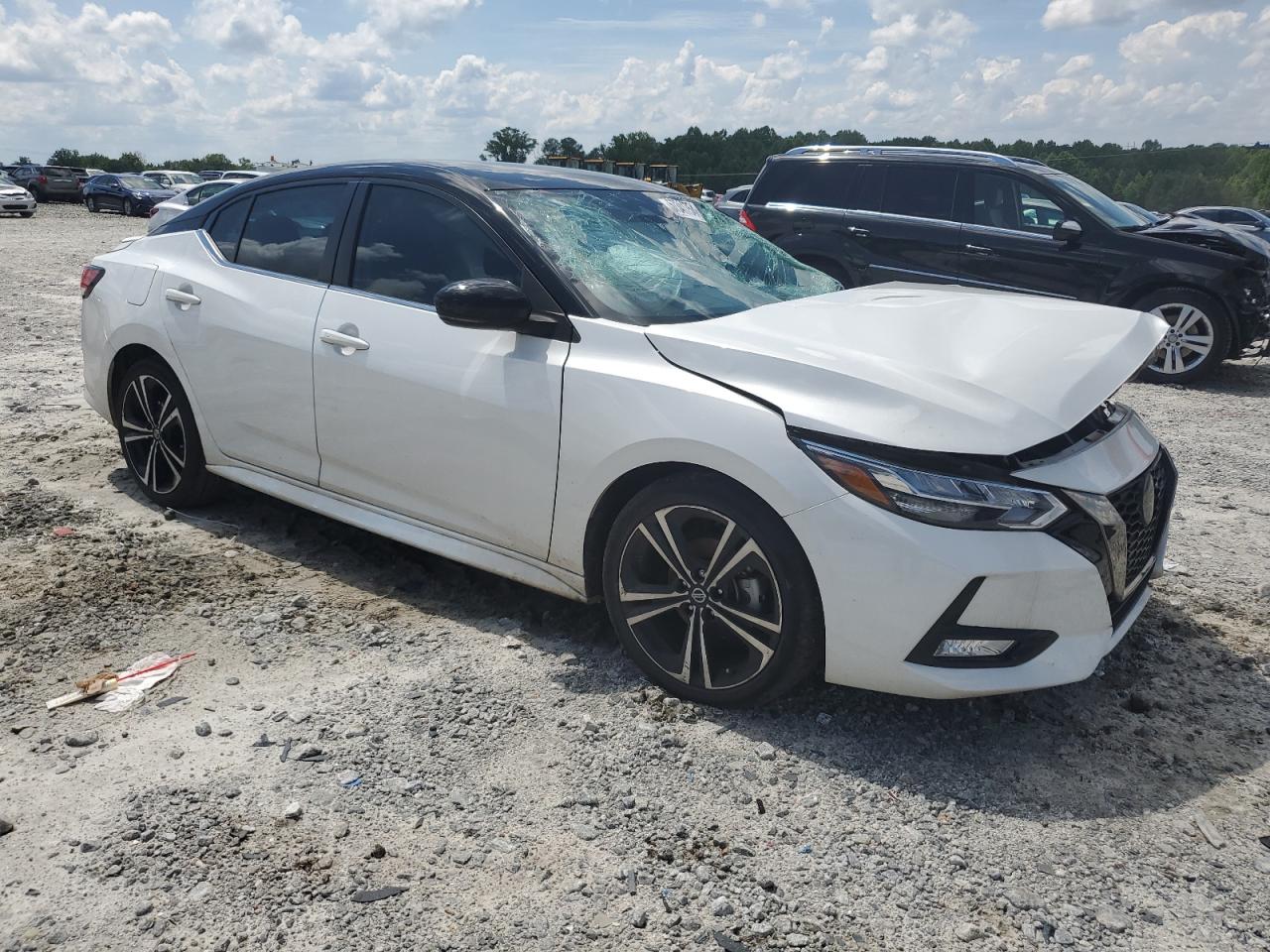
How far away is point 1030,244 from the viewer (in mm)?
9664

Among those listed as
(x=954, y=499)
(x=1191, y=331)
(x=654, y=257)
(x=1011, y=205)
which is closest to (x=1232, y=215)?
(x=1191, y=331)

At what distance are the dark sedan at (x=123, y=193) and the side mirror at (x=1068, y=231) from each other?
35.4 metres

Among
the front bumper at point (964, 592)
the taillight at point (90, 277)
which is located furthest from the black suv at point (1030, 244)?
the front bumper at point (964, 592)

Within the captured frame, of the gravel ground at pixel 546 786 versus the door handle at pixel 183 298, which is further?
the door handle at pixel 183 298

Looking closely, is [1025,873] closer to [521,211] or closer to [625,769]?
[625,769]

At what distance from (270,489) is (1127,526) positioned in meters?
3.32

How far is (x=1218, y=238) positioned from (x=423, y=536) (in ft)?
28.2

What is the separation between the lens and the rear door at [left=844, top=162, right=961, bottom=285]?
9.97 m

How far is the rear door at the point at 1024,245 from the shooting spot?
31.4 ft

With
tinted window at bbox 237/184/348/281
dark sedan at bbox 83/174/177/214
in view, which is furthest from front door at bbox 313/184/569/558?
dark sedan at bbox 83/174/177/214

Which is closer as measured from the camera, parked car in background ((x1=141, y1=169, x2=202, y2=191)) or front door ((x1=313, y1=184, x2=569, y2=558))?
front door ((x1=313, y1=184, x2=569, y2=558))

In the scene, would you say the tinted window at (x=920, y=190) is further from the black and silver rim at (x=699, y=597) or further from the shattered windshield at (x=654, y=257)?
the black and silver rim at (x=699, y=597)

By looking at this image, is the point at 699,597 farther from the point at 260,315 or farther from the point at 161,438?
the point at 161,438

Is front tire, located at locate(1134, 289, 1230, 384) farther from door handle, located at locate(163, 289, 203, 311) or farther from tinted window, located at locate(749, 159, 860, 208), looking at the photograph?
door handle, located at locate(163, 289, 203, 311)
